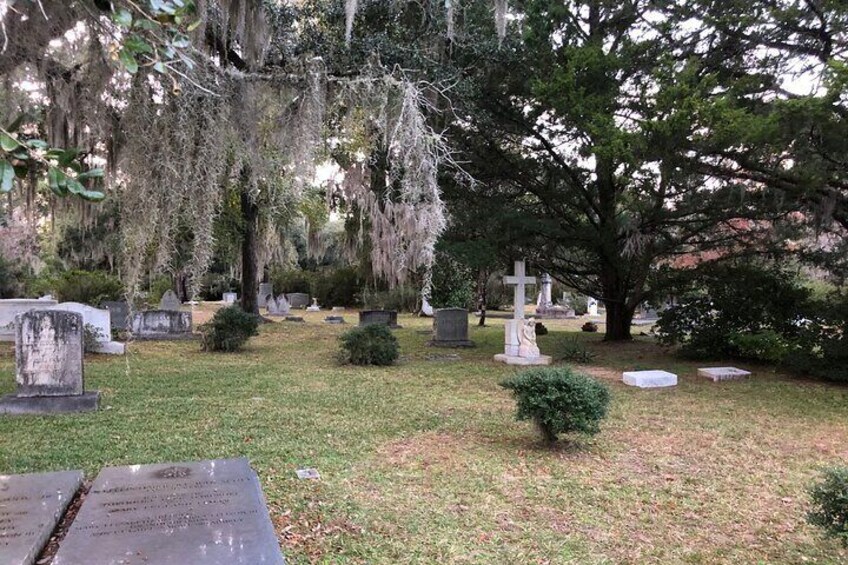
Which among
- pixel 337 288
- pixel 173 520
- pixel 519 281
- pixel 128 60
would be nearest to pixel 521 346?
pixel 519 281

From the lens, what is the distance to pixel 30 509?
10.0 ft

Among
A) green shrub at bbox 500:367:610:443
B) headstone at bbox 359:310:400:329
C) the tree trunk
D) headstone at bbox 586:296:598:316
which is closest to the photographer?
green shrub at bbox 500:367:610:443

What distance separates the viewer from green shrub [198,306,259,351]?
35.9 ft

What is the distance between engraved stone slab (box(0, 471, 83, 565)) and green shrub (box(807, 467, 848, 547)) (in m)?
3.83

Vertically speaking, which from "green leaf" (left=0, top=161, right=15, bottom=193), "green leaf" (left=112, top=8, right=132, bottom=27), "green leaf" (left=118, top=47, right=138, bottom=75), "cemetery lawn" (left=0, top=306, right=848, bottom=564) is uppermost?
"green leaf" (left=112, top=8, right=132, bottom=27)

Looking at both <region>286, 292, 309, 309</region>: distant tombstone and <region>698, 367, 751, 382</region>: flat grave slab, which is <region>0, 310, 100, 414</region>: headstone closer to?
<region>698, 367, 751, 382</region>: flat grave slab

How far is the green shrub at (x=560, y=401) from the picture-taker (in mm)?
4816

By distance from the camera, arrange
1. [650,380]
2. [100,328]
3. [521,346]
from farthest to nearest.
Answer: [100,328] < [521,346] < [650,380]

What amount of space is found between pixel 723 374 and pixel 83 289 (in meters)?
16.3

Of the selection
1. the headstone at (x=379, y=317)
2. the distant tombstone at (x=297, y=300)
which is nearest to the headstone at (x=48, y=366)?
the headstone at (x=379, y=317)

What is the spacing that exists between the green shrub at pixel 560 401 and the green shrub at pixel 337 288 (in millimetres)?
21515

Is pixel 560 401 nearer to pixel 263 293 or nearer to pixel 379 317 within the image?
pixel 379 317

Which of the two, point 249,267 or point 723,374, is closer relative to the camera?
point 723,374

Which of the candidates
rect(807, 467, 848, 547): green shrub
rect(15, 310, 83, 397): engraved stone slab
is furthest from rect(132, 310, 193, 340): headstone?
rect(807, 467, 848, 547): green shrub
